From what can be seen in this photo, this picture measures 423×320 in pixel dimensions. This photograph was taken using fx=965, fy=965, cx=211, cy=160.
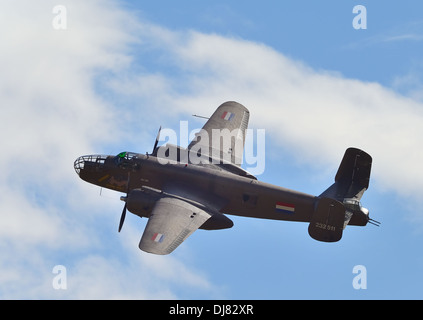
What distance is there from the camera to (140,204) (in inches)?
2254

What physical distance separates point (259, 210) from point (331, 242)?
214 inches

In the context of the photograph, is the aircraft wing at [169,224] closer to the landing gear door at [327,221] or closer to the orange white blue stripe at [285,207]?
the orange white blue stripe at [285,207]

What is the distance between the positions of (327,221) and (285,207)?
11.8 ft

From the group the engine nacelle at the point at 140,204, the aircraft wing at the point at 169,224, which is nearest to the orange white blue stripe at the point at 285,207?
the aircraft wing at the point at 169,224

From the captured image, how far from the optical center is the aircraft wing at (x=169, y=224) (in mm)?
53500

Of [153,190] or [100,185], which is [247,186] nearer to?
[153,190]

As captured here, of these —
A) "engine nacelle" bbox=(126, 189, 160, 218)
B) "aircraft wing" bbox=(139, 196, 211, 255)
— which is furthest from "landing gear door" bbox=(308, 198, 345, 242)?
"engine nacelle" bbox=(126, 189, 160, 218)

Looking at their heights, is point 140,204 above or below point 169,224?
above

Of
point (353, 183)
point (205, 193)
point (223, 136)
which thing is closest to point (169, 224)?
point (205, 193)

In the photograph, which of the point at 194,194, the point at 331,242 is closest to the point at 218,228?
the point at 194,194

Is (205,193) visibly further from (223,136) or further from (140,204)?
(223,136)

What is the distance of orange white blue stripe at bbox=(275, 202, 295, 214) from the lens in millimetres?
57781

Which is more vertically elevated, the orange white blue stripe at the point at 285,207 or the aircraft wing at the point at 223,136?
the aircraft wing at the point at 223,136

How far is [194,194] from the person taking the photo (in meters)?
58.9
